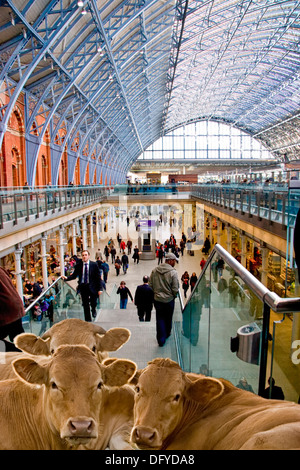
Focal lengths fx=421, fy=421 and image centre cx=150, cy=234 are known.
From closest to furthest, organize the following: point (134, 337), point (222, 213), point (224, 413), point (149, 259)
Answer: point (224, 413)
point (134, 337)
point (222, 213)
point (149, 259)

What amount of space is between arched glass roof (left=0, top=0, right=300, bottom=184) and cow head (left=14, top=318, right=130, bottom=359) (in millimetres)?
14242

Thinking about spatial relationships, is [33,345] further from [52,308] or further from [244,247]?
[244,247]

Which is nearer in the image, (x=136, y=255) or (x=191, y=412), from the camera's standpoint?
(x=191, y=412)

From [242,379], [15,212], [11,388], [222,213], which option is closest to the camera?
[11,388]

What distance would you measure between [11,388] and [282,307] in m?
1.23

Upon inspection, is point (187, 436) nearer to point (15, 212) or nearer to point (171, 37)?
point (15, 212)

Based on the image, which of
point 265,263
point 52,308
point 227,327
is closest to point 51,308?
point 52,308

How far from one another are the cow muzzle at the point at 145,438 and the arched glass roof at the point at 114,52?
14960 mm

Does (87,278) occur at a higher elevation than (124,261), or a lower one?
higher

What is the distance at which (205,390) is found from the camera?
1562 millimetres

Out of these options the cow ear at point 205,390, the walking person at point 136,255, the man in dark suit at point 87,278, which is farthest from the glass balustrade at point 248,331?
the walking person at point 136,255

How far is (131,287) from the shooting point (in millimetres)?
19031

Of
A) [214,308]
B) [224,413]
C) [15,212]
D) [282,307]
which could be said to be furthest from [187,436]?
[15,212]

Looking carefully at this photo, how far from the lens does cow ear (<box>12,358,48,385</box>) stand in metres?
1.60
